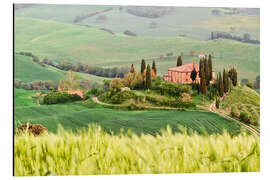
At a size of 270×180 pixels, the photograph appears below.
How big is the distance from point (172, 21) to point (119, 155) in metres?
2.22

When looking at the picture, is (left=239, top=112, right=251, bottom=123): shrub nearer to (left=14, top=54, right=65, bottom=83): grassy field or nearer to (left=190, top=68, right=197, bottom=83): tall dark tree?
(left=190, top=68, right=197, bottom=83): tall dark tree

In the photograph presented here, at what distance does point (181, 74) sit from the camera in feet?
21.8

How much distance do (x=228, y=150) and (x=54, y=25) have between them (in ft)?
10.1

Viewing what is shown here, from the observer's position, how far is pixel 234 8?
6.95 m

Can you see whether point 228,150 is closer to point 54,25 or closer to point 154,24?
point 154,24

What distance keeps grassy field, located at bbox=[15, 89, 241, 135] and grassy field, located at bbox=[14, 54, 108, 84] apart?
228 millimetres

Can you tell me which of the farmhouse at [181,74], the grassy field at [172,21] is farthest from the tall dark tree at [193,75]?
the grassy field at [172,21]

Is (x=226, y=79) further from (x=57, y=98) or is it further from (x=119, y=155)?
(x=57, y=98)

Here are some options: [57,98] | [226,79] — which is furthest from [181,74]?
[57,98]

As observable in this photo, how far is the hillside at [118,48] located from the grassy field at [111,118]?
65 centimetres

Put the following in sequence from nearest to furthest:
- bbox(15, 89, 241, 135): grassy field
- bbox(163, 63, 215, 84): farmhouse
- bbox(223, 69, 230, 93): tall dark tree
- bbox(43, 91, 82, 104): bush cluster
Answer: bbox(15, 89, 241, 135): grassy field → bbox(43, 91, 82, 104): bush cluster → bbox(163, 63, 215, 84): farmhouse → bbox(223, 69, 230, 93): tall dark tree

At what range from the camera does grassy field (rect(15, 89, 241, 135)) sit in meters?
6.19

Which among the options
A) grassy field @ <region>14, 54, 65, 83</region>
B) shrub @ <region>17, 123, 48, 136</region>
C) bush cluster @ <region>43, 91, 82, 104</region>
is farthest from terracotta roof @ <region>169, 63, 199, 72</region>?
shrub @ <region>17, 123, 48, 136</region>

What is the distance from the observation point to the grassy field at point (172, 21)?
6.66 m
